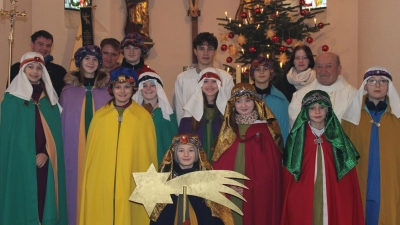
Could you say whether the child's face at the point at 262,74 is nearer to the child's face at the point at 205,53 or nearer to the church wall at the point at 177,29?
the child's face at the point at 205,53

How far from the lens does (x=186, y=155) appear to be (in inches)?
203

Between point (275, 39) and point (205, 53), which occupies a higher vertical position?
point (275, 39)

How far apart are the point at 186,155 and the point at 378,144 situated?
6.65 feet

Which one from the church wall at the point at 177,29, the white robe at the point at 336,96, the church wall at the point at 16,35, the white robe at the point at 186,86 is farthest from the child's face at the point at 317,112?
the church wall at the point at 16,35

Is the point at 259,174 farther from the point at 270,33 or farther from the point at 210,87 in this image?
the point at 270,33

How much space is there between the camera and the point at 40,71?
6.05 metres

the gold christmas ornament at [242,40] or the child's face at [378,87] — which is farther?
the gold christmas ornament at [242,40]

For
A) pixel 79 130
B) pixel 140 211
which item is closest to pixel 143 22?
pixel 79 130

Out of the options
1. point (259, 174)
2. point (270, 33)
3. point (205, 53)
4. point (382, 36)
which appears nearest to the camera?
point (259, 174)

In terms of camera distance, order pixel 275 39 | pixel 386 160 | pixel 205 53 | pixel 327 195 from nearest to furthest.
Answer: pixel 327 195
pixel 386 160
pixel 205 53
pixel 275 39

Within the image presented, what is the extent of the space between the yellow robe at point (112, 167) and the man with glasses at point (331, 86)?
6.15ft

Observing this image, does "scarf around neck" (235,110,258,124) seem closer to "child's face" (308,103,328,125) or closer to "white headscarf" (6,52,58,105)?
"child's face" (308,103,328,125)

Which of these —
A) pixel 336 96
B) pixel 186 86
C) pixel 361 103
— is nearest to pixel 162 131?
pixel 186 86

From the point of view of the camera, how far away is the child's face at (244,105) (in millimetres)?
5887
